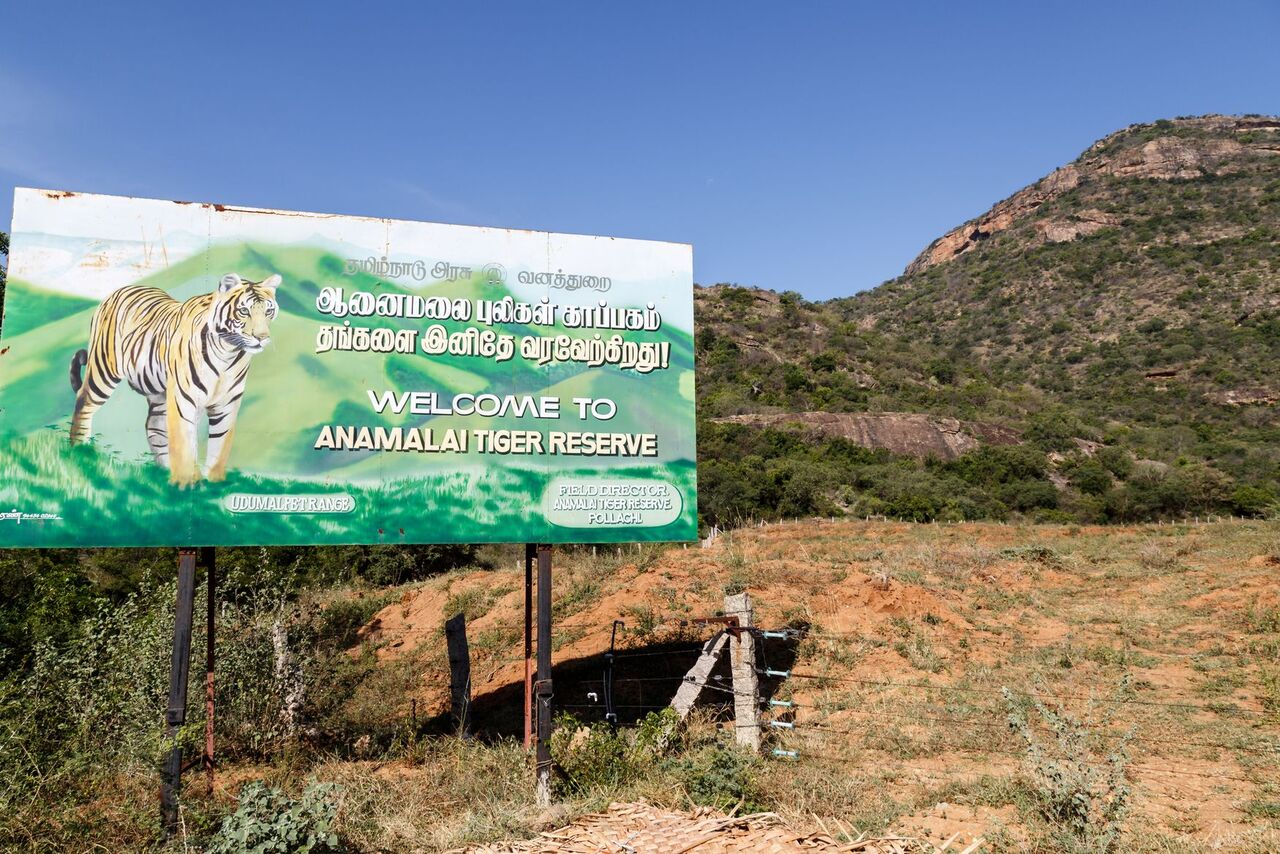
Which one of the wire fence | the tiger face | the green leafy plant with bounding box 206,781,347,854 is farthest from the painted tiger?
the wire fence

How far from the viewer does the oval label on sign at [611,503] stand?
8.70 metres

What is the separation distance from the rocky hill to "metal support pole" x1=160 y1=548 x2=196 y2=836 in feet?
105

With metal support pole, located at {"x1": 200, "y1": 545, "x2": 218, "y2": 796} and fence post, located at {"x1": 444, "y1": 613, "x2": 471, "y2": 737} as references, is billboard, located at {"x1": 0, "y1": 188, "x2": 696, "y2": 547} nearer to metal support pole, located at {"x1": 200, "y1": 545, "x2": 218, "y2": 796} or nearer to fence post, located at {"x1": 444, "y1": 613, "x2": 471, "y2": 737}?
metal support pole, located at {"x1": 200, "y1": 545, "x2": 218, "y2": 796}

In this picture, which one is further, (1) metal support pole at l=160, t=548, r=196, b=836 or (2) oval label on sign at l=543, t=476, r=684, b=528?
(2) oval label on sign at l=543, t=476, r=684, b=528

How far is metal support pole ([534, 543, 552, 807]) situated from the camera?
7777 millimetres

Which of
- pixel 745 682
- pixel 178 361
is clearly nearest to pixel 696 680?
pixel 745 682

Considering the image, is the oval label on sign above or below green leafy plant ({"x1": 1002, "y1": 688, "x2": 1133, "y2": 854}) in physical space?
above

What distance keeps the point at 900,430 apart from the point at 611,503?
3999cm

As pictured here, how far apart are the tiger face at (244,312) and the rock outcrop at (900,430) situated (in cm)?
3871

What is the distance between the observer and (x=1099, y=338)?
67562 millimetres

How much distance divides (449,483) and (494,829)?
3.53 meters

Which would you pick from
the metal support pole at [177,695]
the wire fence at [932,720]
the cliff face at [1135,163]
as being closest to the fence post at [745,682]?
the wire fence at [932,720]

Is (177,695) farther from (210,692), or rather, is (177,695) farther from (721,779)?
(721,779)

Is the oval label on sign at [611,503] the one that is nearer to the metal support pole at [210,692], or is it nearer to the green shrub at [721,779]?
the green shrub at [721,779]
